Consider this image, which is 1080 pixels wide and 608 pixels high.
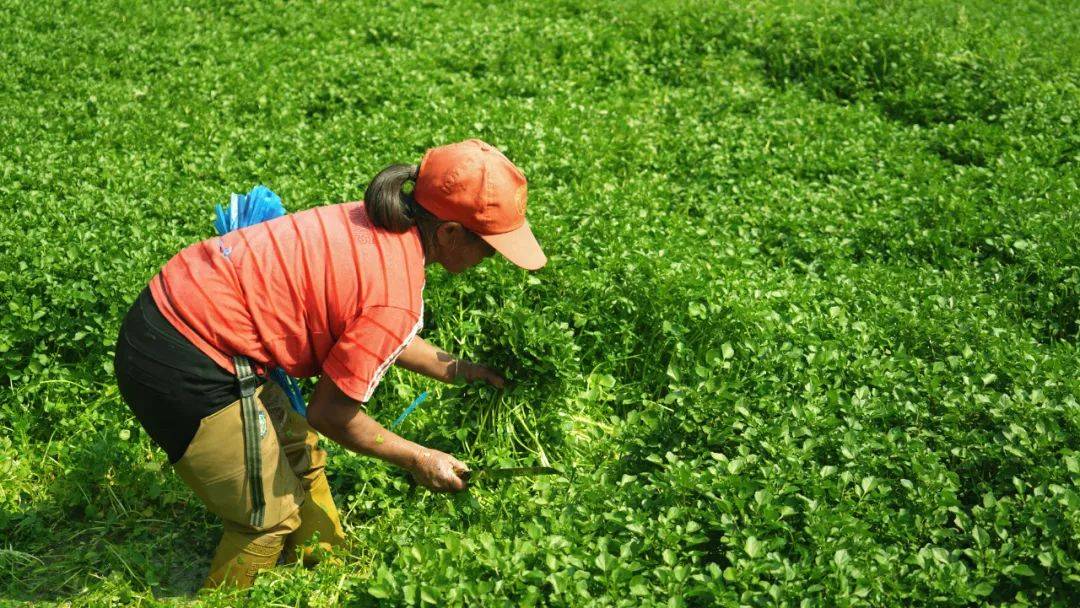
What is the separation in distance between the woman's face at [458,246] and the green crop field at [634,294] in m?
0.73

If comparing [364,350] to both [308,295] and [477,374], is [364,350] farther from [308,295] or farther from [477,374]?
[477,374]

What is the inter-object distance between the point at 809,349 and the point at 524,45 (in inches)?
176

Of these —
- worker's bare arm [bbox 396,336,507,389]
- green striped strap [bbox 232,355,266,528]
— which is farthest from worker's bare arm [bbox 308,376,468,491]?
worker's bare arm [bbox 396,336,507,389]

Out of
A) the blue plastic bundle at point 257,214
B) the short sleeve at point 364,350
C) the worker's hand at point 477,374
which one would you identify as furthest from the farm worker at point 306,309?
the worker's hand at point 477,374

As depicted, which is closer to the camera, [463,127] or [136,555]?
[136,555]

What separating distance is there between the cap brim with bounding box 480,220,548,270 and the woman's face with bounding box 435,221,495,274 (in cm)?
5

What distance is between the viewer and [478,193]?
3.01 m

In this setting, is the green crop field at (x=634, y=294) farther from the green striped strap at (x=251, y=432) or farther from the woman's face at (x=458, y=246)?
the woman's face at (x=458, y=246)

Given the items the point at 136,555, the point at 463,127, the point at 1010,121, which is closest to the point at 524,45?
the point at 463,127

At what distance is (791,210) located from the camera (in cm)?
571

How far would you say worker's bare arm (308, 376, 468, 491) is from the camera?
3023mm

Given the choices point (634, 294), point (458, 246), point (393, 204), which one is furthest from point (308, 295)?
point (634, 294)

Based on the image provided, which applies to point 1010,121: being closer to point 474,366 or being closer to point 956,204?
point 956,204

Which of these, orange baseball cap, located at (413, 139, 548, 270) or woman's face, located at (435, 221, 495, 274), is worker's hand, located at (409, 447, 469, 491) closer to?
woman's face, located at (435, 221, 495, 274)
